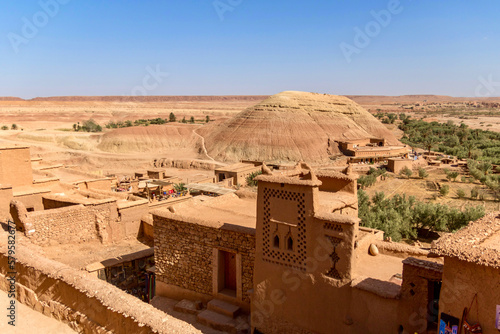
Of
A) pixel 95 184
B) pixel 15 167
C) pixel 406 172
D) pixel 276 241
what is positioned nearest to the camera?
pixel 276 241

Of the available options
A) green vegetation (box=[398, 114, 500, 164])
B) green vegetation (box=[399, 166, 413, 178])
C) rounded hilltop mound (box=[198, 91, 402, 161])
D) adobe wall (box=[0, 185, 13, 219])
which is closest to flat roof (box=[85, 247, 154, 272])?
adobe wall (box=[0, 185, 13, 219])

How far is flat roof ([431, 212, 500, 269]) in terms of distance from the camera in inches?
207

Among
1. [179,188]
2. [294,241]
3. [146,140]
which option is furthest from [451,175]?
[146,140]

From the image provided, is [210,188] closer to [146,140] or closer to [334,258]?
[334,258]

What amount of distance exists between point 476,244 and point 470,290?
0.82 metres

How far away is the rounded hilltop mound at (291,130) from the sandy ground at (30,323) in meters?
45.1

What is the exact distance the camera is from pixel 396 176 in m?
38.4

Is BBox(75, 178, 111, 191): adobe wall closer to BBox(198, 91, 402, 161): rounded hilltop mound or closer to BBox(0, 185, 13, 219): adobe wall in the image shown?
BBox(0, 185, 13, 219): adobe wall

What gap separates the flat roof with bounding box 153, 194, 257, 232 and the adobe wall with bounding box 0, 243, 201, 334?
4325 mm

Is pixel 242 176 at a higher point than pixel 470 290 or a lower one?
lower

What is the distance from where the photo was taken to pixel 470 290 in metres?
5.46

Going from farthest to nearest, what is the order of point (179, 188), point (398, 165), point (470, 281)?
point (398, 165)
point (179, 188)
point (470, 281)

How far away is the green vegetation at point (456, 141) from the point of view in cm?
4672

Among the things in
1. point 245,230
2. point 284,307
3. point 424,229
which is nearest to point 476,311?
point 284,307
